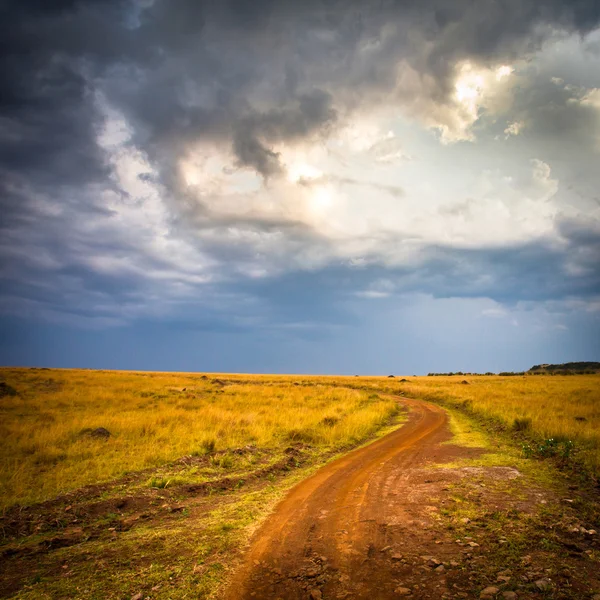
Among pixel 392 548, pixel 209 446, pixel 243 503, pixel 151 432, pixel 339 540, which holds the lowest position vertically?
pixel 151 432

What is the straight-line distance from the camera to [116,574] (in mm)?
5867

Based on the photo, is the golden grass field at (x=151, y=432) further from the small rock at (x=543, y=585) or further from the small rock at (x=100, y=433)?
the small rock at (x=543, y=585)

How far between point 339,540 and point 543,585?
3205 mm

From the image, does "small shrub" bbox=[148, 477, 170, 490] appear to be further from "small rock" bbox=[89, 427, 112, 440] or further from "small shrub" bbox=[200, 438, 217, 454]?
"small rock" bbox=[89, 427, 112, 440]

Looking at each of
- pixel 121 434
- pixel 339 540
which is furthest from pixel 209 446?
pixel 339 540

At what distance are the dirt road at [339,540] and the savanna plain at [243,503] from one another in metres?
0.08

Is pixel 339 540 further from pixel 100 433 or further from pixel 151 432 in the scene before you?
pixel 100 433

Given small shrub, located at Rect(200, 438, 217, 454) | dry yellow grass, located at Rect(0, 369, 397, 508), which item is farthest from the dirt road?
dry yellow grass, located at Rect(0, 369, 397, 508)

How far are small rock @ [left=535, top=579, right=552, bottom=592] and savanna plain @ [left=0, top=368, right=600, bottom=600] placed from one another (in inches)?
0.8

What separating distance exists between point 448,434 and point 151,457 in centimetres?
1315

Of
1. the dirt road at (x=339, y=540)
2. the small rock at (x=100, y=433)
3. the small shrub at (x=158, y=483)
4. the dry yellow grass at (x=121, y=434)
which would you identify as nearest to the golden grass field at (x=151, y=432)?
the dry yellow grass at (x=121, y=434)

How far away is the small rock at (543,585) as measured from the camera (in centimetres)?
491

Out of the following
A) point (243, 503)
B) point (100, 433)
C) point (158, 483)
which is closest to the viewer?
point (243, 503)

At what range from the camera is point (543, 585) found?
495cm
